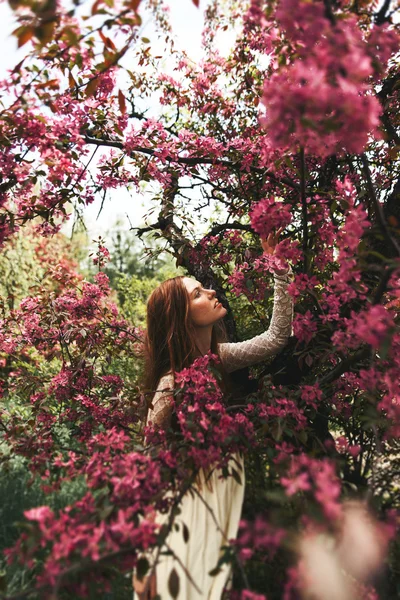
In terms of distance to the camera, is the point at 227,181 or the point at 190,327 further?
the point at 227,181

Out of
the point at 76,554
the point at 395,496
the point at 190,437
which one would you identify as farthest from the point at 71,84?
the point at 395,496

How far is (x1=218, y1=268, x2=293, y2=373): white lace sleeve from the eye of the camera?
7.91ft

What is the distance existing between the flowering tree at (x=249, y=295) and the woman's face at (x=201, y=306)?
207mm

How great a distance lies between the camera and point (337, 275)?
1.58 meters

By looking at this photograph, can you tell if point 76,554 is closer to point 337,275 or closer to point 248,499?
point 248,499

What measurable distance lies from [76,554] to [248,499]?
82cm

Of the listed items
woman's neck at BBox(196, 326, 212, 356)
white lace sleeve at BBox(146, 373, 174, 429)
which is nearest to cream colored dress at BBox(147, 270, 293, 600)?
white lace sleeve at BBox(146, 373, 174, 429)

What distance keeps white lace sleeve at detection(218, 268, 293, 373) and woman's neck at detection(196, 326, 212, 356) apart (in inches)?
4.0

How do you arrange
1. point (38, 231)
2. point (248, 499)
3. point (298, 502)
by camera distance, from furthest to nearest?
1. point (38, 231)
2. point (248, 499)
3. point (298, 502)

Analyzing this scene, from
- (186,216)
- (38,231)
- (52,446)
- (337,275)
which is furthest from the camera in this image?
(186,216)

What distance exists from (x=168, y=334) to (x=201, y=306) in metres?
0.23

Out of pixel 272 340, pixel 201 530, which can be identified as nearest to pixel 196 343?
pixel 272 340

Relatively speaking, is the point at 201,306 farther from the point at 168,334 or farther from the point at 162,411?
the point at 162,411

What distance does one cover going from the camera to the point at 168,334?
2562 mm
